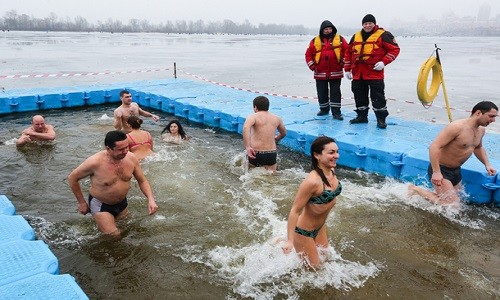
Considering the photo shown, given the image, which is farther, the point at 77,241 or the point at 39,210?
the point at 39,210

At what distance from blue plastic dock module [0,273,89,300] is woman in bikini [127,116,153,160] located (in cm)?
390

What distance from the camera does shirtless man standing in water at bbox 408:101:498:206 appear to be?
4871mm

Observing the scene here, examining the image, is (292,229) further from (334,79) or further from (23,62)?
(23,62)

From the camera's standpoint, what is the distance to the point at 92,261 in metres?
4.29

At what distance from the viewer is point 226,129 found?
970 centimetres

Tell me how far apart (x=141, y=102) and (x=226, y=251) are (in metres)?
8.97

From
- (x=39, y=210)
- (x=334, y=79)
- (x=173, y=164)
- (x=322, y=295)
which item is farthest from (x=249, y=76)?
(x=322, y=295)

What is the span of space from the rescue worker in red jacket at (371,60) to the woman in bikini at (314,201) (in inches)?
182

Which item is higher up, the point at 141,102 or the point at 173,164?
the point at 141,102

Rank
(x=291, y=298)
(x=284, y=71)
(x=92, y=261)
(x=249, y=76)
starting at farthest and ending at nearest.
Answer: (x=284, y=71) < (x=249, y=76) < (x=92, y=261) < (x=291, y=298)

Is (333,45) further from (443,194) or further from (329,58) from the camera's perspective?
(443,194)

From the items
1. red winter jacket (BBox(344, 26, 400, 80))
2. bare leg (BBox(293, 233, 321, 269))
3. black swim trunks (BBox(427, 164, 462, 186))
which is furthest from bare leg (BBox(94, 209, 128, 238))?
red winter jacket (BBox(344, 26, 400, 80))

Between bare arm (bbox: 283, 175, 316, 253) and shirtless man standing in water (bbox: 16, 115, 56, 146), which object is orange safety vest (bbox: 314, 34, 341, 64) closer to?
bare arm (bbox: 283, 175, 316, 253)

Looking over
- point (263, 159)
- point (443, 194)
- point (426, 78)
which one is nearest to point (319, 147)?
point (443, 194)
